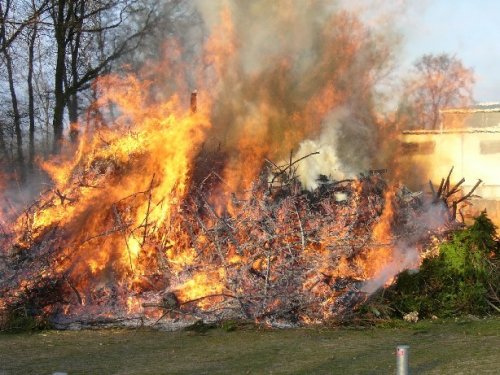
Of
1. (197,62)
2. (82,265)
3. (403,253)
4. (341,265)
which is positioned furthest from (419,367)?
(197,62)

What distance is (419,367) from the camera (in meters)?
6.53

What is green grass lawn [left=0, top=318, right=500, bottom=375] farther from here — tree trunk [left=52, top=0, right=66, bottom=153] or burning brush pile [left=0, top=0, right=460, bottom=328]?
tree trunk [left=52, top=0, right=66, bottom=153]

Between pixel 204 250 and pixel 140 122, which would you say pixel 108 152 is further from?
pixel 204 250

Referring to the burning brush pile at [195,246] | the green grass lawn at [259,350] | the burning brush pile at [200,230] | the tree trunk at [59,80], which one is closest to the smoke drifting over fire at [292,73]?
the burning brush pile at [200,230]

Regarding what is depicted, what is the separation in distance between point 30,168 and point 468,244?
18.9 m

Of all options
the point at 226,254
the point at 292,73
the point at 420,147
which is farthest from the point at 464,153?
the point at 226,254

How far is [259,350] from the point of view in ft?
24.4

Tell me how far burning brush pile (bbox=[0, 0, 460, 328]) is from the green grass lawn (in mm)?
586

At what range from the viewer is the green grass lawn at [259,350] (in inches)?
259

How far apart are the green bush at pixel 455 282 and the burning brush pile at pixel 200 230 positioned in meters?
0.30

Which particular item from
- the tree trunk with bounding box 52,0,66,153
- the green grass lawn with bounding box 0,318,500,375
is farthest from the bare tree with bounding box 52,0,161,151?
the green grass lawn with bounding box 0,318,500,375

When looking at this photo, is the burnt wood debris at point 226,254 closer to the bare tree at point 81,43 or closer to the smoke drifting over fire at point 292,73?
the smoke drifting over fire at point 292,73

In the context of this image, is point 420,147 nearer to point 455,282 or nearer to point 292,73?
point 292,73

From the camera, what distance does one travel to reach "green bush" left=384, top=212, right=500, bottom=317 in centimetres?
942
